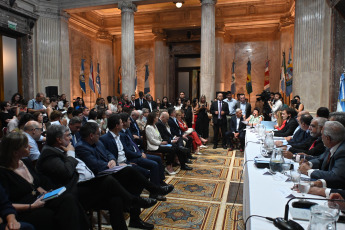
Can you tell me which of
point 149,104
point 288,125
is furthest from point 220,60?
point 288,125

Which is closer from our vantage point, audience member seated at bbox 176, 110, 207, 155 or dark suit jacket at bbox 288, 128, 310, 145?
dark suit jacket at bbox 288, 128, 310, 145

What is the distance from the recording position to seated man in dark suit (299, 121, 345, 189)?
7.31ft

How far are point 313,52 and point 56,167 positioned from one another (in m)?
8.65

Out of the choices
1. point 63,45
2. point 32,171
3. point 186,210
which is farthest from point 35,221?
point 63,45

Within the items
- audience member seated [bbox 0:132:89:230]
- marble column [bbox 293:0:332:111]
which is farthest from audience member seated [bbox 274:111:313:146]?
marble column [bbox 293:0:332:111]

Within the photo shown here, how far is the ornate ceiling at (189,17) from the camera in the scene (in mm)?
12539

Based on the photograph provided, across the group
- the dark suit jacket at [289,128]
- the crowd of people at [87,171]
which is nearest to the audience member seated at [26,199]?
the crowd of people at [87,171]

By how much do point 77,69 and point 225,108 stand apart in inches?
365

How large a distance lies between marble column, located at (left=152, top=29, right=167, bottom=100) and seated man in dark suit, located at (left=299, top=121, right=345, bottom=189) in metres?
12.4

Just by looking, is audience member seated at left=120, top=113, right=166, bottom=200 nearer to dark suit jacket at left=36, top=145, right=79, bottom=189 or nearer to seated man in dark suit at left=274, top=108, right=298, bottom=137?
dark suit jacket at left=36, top=145, right=79, bottom=189

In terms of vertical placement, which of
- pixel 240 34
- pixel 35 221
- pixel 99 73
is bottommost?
pixel 35 221

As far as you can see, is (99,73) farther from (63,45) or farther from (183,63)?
(183,63)

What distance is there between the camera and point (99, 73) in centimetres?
1524

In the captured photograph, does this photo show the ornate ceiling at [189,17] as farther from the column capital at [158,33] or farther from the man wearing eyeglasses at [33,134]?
the man wearing eyeglasses at [33,134]
